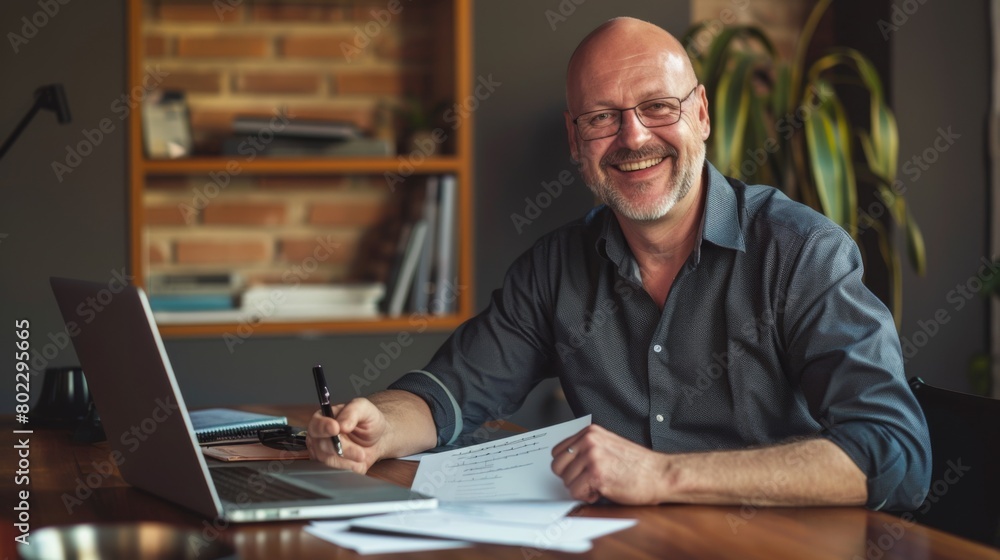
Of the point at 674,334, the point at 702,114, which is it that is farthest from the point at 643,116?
the point at 674,334

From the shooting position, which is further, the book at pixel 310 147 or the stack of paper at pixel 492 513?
the book at pixel 310 147

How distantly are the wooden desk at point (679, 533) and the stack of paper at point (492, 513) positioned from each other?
0.02 m

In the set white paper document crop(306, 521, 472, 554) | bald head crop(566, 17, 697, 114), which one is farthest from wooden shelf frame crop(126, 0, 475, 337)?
white paper document crop(306, 521, 472, 554)

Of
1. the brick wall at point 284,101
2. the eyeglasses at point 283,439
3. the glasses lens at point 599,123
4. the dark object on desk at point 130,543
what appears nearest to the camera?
the dark object on desk at point 130,543

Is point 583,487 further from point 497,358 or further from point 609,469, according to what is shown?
point 497,358

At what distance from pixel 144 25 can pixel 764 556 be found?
2649 mm

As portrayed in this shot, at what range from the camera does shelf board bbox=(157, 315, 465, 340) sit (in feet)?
9.19

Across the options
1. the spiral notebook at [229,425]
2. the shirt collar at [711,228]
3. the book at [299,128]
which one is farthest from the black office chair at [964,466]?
the book at [299,128]

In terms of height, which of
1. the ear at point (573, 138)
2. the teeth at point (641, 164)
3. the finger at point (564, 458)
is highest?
the ear at point (573, 138)

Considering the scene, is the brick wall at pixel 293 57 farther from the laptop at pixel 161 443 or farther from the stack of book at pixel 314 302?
the laptop at pixel 161 443

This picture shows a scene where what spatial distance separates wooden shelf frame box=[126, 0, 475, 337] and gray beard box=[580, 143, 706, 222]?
3.80ft

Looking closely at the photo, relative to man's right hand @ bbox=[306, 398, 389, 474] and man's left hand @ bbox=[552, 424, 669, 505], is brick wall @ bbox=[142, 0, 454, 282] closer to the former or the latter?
man's right hand @ bbox=[306, 398, 389, 474]

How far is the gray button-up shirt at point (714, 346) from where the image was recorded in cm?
136

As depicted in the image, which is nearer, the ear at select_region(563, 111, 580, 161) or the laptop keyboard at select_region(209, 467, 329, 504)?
the laptop keyboard at select_region(209, 467, 329, 504)
